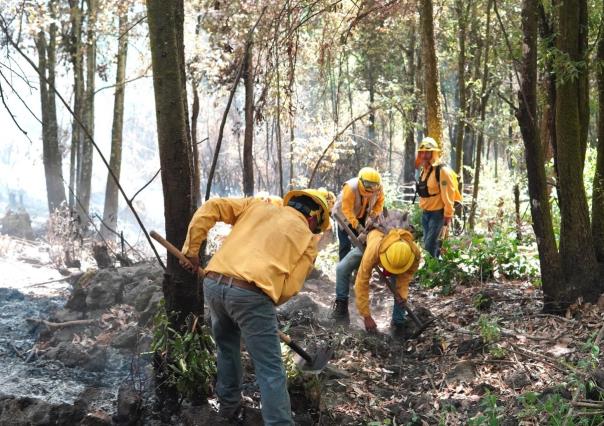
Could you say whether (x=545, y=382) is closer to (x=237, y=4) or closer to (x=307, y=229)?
(x=307, y=229)

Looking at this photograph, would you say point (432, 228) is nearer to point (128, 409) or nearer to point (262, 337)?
point (262, 337)

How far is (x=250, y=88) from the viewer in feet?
43.0

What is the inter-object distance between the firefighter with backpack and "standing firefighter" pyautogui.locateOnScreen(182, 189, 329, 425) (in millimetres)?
4735

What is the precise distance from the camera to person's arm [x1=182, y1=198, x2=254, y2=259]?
452 cm

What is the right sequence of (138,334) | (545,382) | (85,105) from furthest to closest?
(85,105), (138,334), (545,382)

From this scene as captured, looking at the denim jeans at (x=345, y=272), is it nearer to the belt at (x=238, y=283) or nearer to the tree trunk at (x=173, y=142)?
the tree trunk at (x=173, y=142)

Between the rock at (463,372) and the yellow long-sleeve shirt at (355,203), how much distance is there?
2.65m

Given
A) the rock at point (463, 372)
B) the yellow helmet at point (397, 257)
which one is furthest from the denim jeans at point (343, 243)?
the rock at point (463, 372)

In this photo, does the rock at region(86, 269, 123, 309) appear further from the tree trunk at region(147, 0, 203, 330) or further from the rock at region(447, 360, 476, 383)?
the rock at region(447, 360, 476, 383)

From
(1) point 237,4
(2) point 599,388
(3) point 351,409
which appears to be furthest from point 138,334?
(1) point 237,4

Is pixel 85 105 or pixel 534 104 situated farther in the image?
pixel 85 105

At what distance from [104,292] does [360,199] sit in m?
3.41

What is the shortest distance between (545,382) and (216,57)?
990 centimetres

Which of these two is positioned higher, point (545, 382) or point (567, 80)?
point (567, 80)
